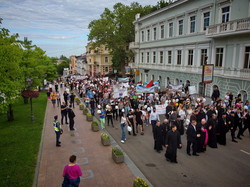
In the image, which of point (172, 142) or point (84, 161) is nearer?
point (172, 142)

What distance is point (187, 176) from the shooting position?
7.98 meters

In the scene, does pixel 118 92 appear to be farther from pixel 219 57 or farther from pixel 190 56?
pixel 190 56

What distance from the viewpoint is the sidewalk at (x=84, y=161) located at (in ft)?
25.2

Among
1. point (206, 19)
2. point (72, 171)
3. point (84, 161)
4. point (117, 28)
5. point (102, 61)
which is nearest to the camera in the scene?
point (72, 171)

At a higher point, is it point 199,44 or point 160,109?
point 199,44

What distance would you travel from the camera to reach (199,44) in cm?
2444

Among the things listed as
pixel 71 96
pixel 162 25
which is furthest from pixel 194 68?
pixel 71 96

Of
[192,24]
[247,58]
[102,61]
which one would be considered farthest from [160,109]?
[102,61]

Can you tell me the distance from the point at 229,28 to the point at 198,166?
15.5 m

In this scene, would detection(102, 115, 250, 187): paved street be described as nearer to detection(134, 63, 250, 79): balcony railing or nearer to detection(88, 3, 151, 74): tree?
detection(134, 63, 250, 79): balcony railing

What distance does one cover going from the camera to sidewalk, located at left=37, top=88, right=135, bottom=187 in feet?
25.2

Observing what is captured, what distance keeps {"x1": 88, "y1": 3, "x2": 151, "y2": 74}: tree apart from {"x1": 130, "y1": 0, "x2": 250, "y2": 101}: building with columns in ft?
22.0

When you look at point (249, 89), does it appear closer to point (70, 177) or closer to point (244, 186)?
point (244, 186)

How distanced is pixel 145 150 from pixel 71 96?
44.7 feet
